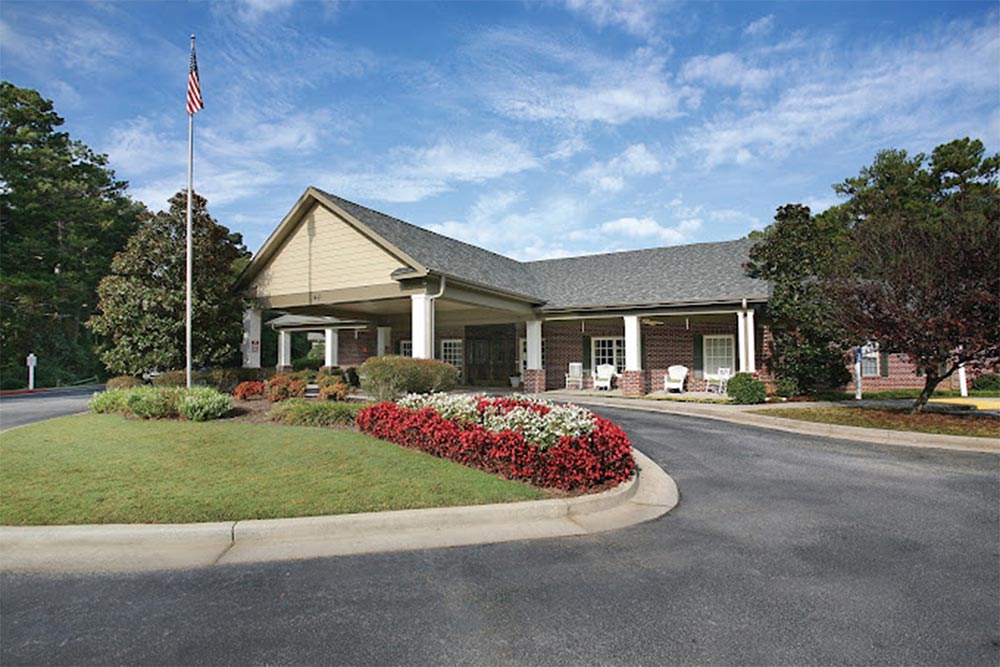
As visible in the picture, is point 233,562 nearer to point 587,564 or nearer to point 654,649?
point 587,564

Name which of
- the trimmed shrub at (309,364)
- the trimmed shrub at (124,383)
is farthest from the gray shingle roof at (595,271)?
the trimmed shrub at (309,364)

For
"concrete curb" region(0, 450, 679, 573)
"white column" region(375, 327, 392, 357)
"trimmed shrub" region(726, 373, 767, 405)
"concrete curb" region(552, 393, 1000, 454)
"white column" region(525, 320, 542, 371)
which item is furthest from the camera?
"white column" region(375, 327, 392, 357)

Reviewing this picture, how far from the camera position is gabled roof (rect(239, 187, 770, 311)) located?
52.1 ft

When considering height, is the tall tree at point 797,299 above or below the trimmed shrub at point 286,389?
above

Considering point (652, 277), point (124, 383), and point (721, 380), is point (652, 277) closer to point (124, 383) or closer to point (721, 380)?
point (721, 380)

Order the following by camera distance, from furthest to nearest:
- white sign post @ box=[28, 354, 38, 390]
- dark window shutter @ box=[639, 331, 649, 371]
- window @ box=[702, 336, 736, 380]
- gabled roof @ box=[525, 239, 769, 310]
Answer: white sign post @ box=[28, 354, 38, 390] → dark window shutter @ box=[639, 331, 649, 371] → window @ box=[702, 336, 736, 380] → gabled roof @ box=[525, 239, 769, 310]

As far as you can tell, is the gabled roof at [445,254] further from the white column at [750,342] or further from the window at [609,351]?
the white column at [750,342]

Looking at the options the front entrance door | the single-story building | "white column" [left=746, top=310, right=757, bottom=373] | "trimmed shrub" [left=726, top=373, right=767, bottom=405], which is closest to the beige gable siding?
the single-story building

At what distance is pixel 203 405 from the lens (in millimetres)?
10195

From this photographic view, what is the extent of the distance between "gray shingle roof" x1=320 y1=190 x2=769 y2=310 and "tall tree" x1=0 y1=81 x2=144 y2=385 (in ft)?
74.4

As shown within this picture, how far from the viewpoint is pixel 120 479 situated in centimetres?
604

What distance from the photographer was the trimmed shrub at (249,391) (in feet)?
42.0

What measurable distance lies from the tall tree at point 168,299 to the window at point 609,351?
542 inches

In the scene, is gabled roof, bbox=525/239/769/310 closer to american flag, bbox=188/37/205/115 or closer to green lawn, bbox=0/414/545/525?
american flag, bbox=188/37/205/115
